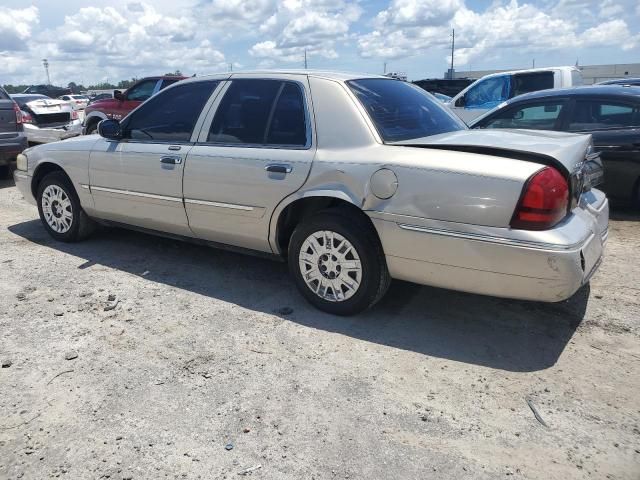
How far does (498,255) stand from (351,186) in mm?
1013

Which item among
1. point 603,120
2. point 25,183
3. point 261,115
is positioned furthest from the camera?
point 603,120

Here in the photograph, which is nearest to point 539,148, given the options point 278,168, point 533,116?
point 278,168

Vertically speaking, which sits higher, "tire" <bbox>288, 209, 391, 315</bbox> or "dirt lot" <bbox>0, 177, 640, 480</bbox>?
"tire" <bbox>288, 209, 391, 315</bbox>

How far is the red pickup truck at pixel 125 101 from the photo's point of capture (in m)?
11.6

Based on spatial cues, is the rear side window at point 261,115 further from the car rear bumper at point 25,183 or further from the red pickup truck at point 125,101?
the red pickup truck at point 125,101

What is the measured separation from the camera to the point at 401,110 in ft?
12.6

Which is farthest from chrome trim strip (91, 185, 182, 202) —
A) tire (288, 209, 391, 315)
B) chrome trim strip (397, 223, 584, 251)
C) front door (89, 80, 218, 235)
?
chrome trim strip (397, 223, 584, 251)

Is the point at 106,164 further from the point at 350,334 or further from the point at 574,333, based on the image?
the point at 574,333

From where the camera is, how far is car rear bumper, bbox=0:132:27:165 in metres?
8.56

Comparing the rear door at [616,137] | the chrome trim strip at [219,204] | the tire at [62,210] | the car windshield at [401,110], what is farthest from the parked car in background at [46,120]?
the rear door at [616,137]

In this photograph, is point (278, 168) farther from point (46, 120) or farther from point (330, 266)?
point (46, 120)

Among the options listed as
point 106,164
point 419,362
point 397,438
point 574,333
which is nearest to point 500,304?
point 574,333

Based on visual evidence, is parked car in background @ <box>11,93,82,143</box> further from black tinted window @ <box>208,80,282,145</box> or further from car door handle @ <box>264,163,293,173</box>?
car door handle @ <box>264,163,293,173</box>

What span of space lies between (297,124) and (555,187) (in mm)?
1769
